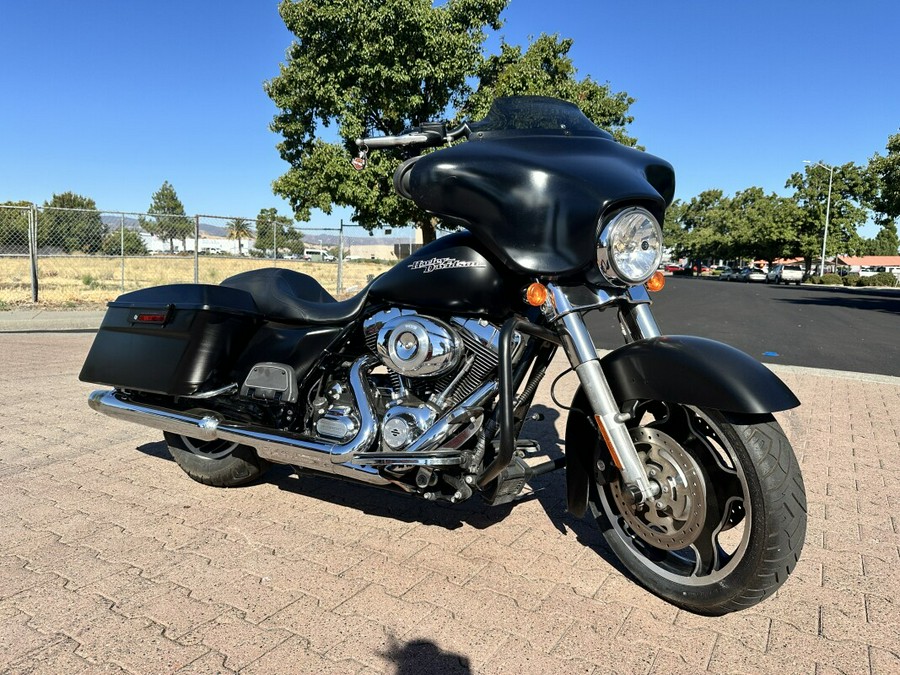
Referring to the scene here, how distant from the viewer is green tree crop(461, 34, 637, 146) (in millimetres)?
17250

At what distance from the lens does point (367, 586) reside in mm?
2637

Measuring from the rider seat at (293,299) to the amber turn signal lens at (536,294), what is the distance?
Answer: 0.89 m

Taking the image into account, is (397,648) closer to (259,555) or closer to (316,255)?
(259,555)

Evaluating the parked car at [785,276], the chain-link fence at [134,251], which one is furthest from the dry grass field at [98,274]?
the parked car at [785,276]

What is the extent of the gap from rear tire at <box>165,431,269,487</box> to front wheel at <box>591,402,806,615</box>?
193cm

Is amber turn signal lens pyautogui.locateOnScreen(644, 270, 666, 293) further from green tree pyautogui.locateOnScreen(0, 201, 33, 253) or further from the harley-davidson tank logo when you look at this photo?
green tree pyautogui.locateOnScreen(0, 201, 33, 253)

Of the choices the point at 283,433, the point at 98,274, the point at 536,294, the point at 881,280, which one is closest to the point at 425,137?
the point at 536,294

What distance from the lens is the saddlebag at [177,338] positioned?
332 cm

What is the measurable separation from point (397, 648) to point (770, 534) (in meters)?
1.30

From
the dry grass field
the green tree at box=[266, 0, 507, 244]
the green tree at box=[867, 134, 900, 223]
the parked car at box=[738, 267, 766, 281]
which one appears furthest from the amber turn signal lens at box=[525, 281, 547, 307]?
the parked car at box=[738, 267, 766, 281]

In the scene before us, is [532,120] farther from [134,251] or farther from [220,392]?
[134,251]

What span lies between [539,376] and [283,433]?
1225 mm

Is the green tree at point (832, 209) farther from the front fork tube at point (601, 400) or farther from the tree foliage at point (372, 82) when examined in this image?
the front fork tube at point (601, 400)

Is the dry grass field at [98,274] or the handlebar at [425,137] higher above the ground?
the handlebar at [425,137]
